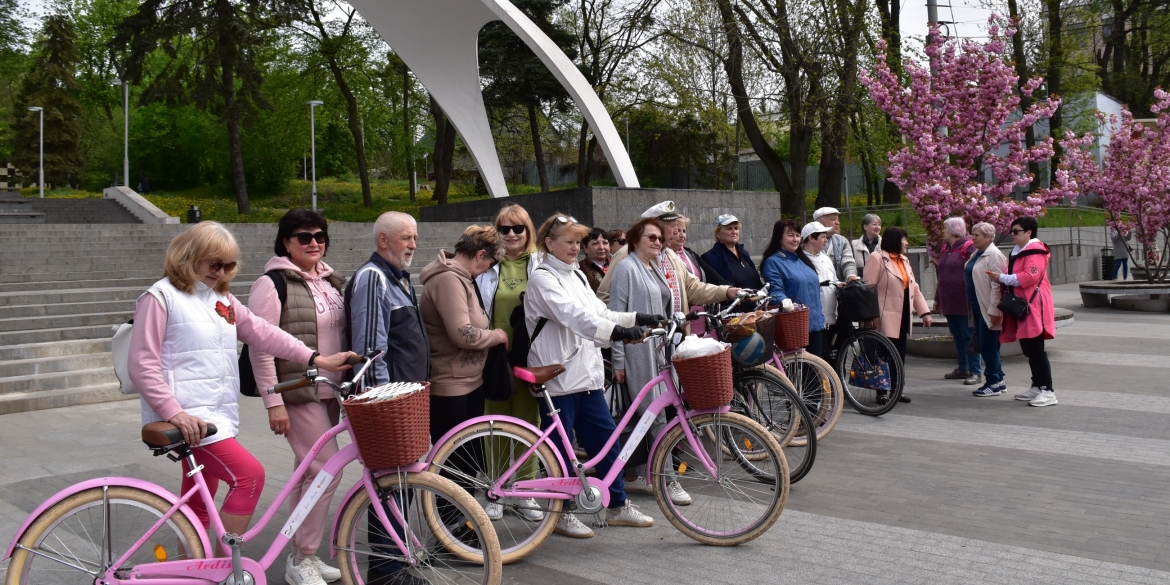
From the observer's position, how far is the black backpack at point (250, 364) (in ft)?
13.9

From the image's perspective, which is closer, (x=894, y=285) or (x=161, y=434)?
(x=161, y=434)

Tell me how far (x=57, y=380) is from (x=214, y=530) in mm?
7101

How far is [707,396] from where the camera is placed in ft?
15.1

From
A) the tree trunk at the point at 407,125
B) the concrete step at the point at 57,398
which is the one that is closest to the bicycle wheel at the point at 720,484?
the concrete step at the point at 57,398

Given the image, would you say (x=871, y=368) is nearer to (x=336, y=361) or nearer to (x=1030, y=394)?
(x=1030, y=394)

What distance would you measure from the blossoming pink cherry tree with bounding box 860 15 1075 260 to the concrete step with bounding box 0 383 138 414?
974 cm

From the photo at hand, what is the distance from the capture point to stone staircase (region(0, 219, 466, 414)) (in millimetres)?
9703

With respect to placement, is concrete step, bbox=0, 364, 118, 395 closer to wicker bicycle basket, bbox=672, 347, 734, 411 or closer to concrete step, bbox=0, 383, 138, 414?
concrete step, bbox=0, 383, 138, 414

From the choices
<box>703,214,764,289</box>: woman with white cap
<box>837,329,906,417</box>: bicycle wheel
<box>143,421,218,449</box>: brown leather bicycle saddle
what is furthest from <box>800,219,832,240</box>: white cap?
<box>143,421,218,449</box>: brown leather bicycle saddle

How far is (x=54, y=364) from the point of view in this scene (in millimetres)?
10023

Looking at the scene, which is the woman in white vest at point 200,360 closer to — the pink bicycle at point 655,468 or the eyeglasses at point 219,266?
the eyeglasses at point 219,266

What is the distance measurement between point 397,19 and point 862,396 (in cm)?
1729

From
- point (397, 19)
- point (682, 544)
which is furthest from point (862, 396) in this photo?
point (397, 19)

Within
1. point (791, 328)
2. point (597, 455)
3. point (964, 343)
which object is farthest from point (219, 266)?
point (964, 343)
